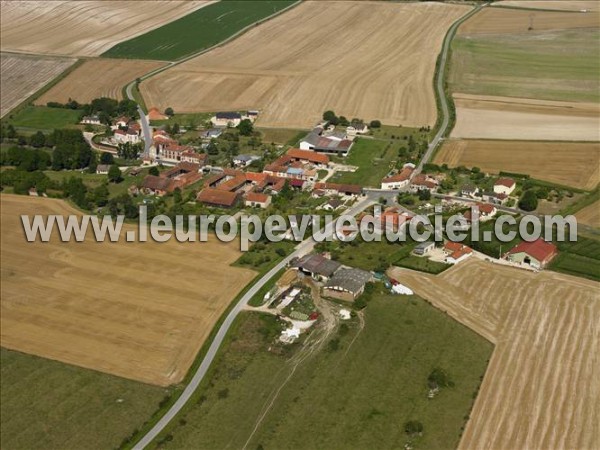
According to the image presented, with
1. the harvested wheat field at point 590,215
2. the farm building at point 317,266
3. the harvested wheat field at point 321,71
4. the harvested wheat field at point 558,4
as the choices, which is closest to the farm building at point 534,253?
the harvested wheat field at point 590,215

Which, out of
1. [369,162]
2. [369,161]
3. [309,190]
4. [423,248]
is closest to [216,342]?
[423,248]

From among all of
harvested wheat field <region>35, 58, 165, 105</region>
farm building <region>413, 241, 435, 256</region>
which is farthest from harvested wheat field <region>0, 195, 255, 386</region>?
harvested wheat field <region>35, 58, 165, 105</region>

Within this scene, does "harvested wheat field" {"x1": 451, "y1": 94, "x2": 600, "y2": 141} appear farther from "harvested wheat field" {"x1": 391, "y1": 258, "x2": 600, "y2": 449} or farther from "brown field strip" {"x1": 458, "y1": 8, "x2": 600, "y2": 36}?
"brown field strip" {"x1": 458, "y1": 8, "x2": 600, "y2": 36}

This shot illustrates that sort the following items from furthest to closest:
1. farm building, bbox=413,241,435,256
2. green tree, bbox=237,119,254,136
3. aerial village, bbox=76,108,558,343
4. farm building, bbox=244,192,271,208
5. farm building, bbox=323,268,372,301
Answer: green tree, bbox=237,119,254,136 < farm building, bbox=244,192,271,208 < farm building, bbox=413,241,435,256 < aerial village, bbox=76,108,558,343 < farm building, bbox=323,268,372,301

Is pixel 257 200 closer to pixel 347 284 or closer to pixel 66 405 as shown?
pixel 347 284

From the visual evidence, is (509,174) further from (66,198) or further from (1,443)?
(1,443)

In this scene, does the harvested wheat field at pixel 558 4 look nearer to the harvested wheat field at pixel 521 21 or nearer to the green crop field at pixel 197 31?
the harvested wheat field at pixel 521 21

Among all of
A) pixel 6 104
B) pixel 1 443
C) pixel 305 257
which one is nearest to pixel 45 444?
pixel 1 443
